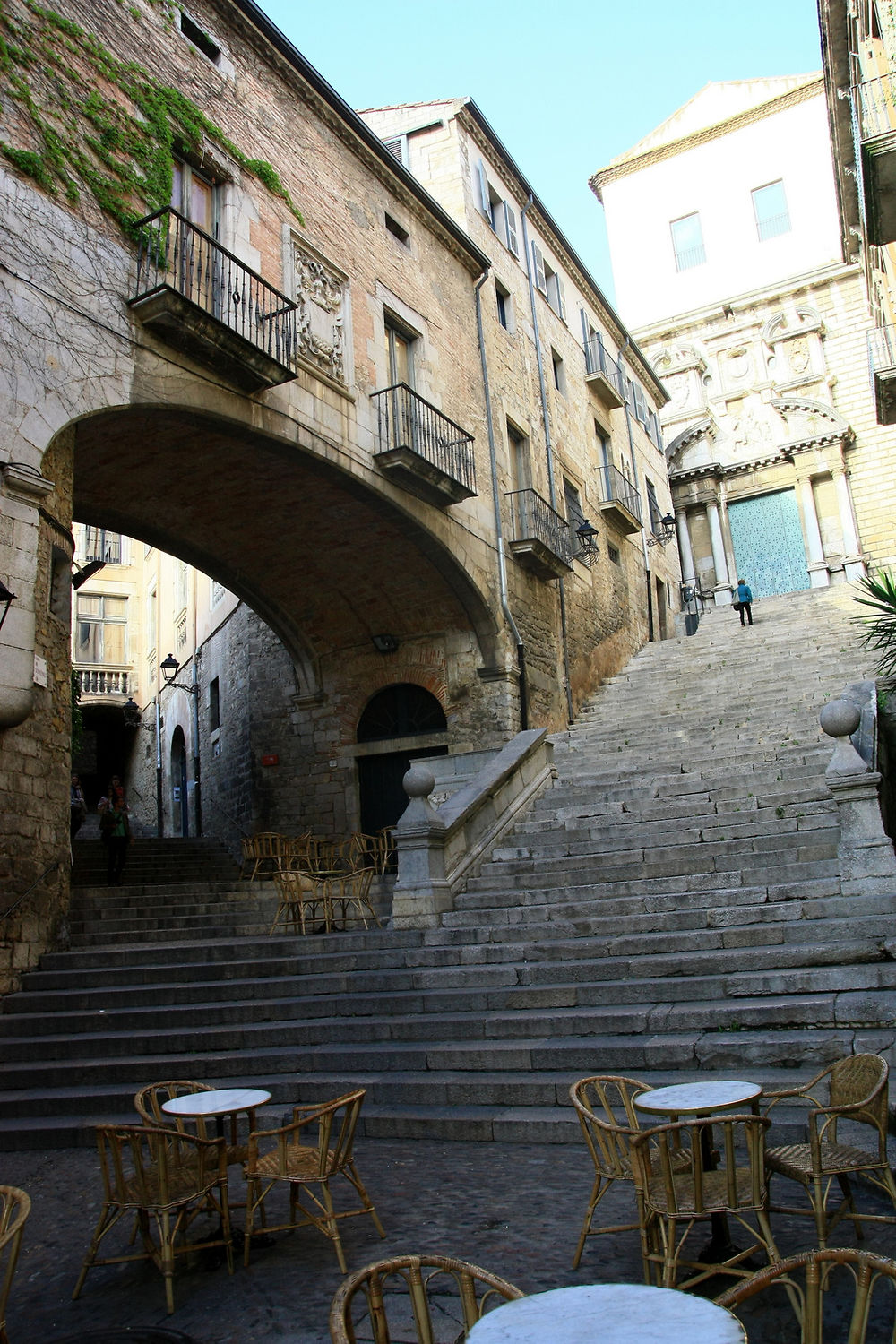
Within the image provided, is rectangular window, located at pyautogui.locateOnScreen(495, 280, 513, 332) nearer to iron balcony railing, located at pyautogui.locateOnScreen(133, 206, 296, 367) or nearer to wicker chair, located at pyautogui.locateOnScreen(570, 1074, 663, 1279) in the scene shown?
iron balcony railing, located at pyautogui.locateOnScreen(133, 206, 296, 367)

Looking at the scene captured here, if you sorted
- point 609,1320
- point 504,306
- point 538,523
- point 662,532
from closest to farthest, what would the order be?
1. point 609,1320
2. point 538,523
3. point 504,306
4. point 662,532

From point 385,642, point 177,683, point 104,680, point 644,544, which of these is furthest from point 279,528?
point 104,680

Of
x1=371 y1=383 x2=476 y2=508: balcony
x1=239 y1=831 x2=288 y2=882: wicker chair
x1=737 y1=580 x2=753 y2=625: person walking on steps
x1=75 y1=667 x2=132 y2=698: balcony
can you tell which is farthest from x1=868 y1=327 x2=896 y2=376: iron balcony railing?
x1=75 y1=667 x2=132 y2=698: balcony

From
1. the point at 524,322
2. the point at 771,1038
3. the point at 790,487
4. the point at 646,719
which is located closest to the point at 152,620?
the point at 524,322

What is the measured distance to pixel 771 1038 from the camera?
215 inches

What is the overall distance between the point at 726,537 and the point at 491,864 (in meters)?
21.5

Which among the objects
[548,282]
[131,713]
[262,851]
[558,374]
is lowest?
[262,851]

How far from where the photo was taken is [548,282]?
814 inches

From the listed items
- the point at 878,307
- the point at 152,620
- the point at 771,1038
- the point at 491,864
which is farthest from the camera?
the point at 152,620

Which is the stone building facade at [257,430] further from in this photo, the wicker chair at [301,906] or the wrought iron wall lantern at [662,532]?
the wrought iron wall lantern at [662,532]

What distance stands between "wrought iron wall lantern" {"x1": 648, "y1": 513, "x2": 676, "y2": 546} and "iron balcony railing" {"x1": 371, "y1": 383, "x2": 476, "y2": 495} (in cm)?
1130

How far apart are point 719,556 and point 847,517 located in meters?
3.65

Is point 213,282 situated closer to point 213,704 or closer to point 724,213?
point 213,704

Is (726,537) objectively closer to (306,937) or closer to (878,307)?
(878,307)
